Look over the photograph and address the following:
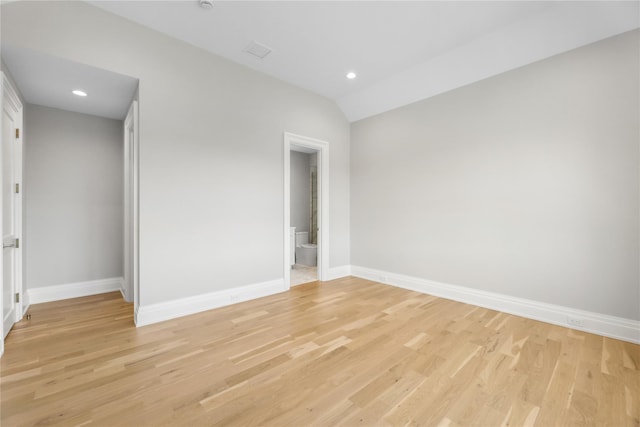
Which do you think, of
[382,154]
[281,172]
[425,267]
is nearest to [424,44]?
[382,154]

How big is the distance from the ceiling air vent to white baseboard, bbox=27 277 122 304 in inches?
148

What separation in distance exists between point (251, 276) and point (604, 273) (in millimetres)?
3927

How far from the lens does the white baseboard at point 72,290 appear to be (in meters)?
3.61

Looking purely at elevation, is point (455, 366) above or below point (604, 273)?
below

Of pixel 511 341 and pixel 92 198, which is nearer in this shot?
pixel 511 341

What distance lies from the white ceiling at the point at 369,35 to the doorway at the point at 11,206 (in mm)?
344

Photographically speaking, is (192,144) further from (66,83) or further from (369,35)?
(369,35)

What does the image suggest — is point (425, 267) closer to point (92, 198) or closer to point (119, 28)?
point (119, 28)

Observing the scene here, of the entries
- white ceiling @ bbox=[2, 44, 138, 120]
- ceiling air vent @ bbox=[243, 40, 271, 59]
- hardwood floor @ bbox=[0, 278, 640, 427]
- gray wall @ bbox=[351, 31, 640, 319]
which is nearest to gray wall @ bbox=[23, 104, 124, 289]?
white ceiling @ bbox=[2, 44, 138, 120]

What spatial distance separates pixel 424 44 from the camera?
329 cm

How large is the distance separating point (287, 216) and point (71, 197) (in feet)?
9.86

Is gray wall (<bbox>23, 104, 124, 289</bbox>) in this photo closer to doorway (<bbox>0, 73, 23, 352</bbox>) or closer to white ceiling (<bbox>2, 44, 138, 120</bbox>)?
white ceiling (<bbox>2, 44, 138, 120</bbox>)

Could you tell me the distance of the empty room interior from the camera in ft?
6.40

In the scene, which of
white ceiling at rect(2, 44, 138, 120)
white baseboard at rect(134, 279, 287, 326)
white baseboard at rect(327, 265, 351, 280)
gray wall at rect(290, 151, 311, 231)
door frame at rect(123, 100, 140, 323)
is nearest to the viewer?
white ceiling at rect(2, 44, 138, 120)
